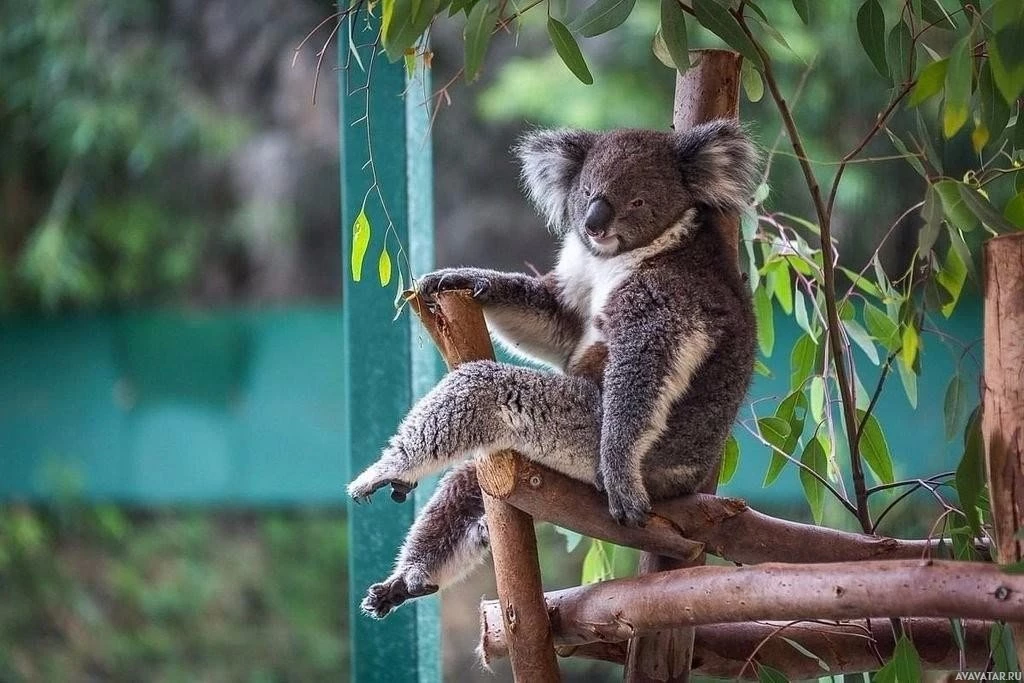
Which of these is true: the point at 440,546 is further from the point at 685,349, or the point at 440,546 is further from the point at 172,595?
the point at 172,595

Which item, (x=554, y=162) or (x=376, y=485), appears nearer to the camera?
(x=376, y=485)

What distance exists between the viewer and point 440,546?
1733mm

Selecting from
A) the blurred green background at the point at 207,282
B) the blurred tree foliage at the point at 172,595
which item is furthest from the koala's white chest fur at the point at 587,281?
the blurred tree foliage at the point at 172,595

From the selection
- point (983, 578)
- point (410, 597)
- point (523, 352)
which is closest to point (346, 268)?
point (523, 352)

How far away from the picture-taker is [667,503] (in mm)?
1543

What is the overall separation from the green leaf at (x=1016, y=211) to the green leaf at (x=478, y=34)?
2.26ft

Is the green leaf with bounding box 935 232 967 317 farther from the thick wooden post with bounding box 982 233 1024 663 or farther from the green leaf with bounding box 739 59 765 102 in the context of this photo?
the green leaf with bounding box 739 59 765 102

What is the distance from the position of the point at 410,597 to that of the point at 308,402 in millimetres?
2377

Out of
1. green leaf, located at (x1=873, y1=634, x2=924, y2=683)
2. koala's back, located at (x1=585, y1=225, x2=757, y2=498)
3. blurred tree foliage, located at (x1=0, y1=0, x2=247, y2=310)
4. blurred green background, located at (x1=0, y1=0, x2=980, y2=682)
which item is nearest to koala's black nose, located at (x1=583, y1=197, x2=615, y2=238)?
koala's back, located at (x1=585, y1=225, x2=757, y2=498)

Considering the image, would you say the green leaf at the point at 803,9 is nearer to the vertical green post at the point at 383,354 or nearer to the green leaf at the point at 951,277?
the green leaf at the point at 951,277

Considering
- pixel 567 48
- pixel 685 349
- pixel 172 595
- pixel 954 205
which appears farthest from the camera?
pixel 172 595

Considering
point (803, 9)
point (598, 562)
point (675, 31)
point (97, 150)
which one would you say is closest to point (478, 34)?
point (675, 31)

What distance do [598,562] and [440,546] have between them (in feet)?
1.22

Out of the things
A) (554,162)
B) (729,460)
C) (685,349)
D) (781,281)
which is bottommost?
(729,460)
